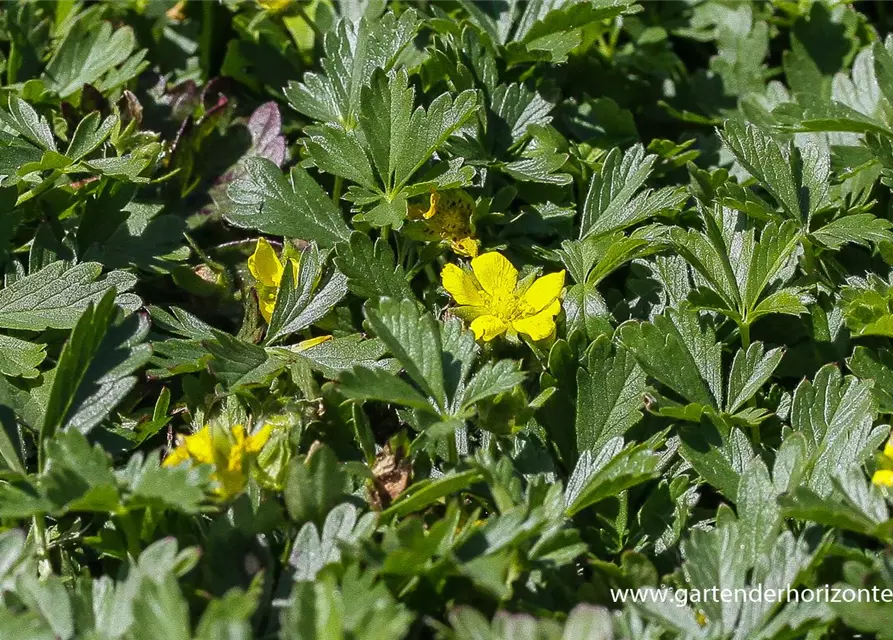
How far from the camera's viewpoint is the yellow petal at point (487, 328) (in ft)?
5.18

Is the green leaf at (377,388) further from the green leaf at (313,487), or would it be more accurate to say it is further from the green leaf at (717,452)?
the green leaf at (717,452)

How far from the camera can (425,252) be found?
1.75m

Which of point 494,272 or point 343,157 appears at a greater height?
point 343,157

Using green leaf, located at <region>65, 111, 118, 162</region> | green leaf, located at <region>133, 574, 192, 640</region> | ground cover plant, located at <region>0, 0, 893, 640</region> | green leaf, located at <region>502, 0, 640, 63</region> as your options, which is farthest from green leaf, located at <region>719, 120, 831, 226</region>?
green leaf, located at <region>133, 574, 192, 640</region>

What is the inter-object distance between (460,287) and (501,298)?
0.07 m

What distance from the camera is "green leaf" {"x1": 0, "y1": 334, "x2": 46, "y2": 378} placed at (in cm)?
156

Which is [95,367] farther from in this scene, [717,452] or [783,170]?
[783,170]

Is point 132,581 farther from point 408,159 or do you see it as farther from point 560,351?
point 408,159

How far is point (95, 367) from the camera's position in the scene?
139 centimetres

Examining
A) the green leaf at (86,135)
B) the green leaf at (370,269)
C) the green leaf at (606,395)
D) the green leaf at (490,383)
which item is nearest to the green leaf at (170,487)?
the green leaf at (490,383)

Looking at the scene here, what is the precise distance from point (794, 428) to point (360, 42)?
1.05 meters

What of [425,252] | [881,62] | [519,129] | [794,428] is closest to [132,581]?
[425,252]

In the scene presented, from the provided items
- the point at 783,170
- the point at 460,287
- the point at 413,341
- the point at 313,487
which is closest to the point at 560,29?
the point at 783,170

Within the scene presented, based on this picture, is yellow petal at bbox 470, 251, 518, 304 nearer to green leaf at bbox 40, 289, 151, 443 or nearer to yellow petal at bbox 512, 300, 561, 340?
yellow petal at bbox 512, 300, 561, 340
